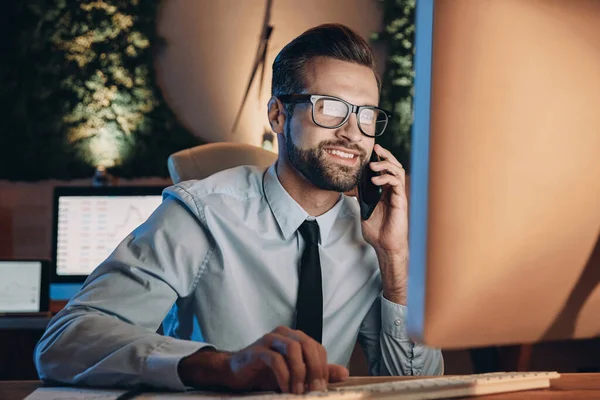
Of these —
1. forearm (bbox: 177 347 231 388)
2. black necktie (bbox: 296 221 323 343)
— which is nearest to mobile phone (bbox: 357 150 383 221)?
black necktie (bbox: 296 221 323 343)

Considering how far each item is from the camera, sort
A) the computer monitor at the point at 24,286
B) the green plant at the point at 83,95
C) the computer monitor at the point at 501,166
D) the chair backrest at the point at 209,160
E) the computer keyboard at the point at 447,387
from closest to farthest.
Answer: the computer monitor at the point at 501,166, the computer keyboard at the point at 447,387, the chair backrest at the point at 209,160, the computer monitor at the point at 24,286, the green plant at the point at 83,95

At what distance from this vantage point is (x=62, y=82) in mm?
3334

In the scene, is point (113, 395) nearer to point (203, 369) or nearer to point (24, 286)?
point (203, 369)

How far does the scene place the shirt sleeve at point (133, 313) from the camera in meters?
0.88

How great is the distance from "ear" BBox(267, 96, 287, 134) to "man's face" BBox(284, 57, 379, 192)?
0.10 m

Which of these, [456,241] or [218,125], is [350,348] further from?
[218,125]

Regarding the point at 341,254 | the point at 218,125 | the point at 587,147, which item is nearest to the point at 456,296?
the point at 587,147

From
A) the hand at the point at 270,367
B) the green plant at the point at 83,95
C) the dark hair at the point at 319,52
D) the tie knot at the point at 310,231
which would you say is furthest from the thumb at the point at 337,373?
the green plant at the point at 83,95

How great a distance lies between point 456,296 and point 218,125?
Result: 9.77 feet

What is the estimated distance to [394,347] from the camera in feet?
4.55

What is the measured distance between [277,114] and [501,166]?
1088mm

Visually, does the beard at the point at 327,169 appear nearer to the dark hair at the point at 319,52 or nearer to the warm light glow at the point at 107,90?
the dark hair at the point at 319,52

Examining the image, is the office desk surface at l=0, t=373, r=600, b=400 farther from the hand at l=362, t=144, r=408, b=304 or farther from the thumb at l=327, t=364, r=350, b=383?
the hand at l=362, t=144, r=408, b=304

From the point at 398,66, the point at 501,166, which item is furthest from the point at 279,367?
the point at 398,66
